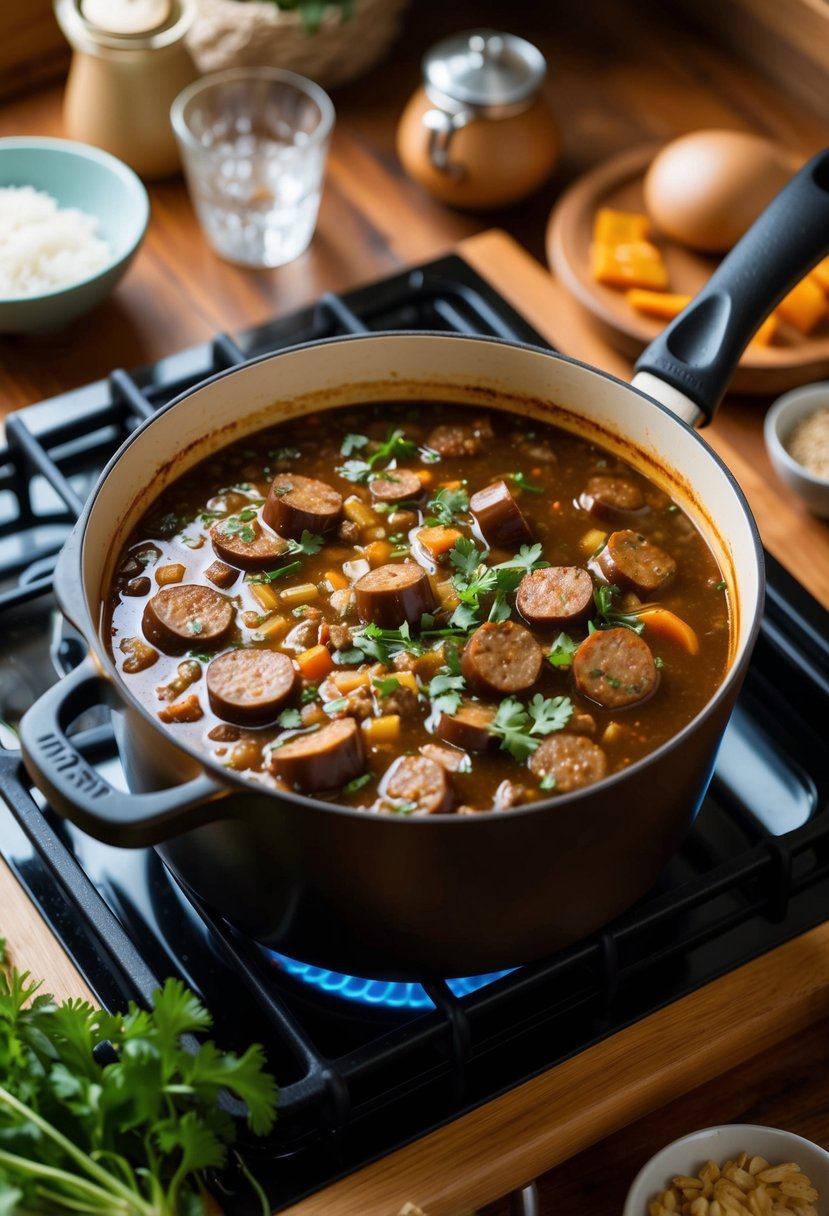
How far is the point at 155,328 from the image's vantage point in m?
2.55

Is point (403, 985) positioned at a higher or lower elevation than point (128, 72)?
lower

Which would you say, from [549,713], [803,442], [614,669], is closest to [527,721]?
[549,713]

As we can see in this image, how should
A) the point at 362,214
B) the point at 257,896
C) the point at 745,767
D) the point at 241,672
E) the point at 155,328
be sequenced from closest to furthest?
the point at 257,896 → the point at 241,672 → the point at 745,767 → the point at 155,328 → the point at 362,214

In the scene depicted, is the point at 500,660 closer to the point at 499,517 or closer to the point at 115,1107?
the point at 499,517

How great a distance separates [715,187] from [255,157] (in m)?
0.88

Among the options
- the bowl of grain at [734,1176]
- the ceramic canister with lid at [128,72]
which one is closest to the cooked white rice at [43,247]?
the ceramic canister with lid at [128,72]

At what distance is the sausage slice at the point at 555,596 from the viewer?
1770 millimetres

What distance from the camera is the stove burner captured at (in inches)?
66.4

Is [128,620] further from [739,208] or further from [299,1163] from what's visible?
[739,208]

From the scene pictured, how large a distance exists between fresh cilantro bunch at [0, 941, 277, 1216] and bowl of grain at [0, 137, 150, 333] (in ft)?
4.27

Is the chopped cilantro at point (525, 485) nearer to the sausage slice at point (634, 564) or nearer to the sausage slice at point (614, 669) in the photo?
the sausage slice at point (634, 564)

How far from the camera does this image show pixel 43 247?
2424mm

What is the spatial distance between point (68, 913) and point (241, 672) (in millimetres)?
357

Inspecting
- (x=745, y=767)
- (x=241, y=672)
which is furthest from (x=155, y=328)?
(x=745, y=767)
